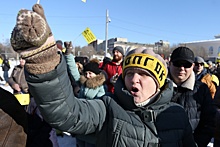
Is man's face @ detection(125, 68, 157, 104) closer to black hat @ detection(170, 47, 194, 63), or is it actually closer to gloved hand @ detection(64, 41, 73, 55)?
black hat @ detection(170, 47, 194, 63)

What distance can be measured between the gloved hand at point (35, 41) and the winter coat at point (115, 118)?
0.08m

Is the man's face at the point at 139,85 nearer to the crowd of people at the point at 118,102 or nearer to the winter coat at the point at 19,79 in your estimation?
the crowd of people at the point at 118,102

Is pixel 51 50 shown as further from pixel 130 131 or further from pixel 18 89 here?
pixel 18 89

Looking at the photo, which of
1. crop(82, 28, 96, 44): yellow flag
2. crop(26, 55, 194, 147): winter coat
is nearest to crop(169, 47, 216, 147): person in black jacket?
crop(26, 55, 194, 147): winter coat

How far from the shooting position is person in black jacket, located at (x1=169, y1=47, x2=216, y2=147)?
2234 mm

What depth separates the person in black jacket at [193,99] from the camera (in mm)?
2234

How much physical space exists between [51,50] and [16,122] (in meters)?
0.55

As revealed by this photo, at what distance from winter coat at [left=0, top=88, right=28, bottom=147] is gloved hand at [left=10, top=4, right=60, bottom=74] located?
42cm

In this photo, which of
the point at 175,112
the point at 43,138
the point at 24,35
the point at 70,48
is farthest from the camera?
the point at 70,48

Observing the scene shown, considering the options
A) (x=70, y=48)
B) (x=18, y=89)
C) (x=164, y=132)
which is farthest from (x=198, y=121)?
(x=18, y=89)

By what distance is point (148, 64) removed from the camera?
158 cm

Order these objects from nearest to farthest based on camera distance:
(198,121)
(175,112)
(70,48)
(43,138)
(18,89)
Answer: (175,112), (43,138), (198,121), (70,48), (18,89)

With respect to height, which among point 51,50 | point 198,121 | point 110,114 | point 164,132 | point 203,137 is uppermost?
point 51,50

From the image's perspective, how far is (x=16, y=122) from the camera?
1.27m
